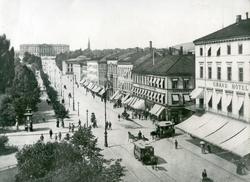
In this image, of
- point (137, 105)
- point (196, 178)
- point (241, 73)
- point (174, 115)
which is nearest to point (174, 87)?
point (174, 115)

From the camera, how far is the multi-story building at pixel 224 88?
3050cm

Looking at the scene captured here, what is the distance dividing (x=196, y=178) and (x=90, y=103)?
5158cm

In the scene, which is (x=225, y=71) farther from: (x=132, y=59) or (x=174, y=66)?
(x=132, y=59)

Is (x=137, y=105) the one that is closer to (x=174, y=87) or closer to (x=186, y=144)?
(x=174, y=87)

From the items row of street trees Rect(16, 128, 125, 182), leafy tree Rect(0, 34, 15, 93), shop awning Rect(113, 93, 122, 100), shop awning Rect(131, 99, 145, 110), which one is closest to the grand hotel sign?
row of street trees Rect(16, 128, 125, 182)

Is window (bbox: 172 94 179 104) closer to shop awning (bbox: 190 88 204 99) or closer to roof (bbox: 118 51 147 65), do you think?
shop awning (bbox: 190 88 204 99)

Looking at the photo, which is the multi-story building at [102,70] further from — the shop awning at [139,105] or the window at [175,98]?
the window at [175,98]

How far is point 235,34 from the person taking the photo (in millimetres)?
32188

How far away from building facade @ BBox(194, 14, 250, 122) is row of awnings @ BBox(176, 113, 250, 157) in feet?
2.27

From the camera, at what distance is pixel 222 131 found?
Result: 106 feet

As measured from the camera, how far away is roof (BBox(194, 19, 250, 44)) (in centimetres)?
3156

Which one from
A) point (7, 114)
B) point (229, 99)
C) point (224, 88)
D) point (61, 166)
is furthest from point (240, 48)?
point (7, 114)

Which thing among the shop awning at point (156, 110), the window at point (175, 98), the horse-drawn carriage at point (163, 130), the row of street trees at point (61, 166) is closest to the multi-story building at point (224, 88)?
the horse-drawn carriage at point (163, 130)

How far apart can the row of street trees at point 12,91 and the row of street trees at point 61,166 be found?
87.0 feet
